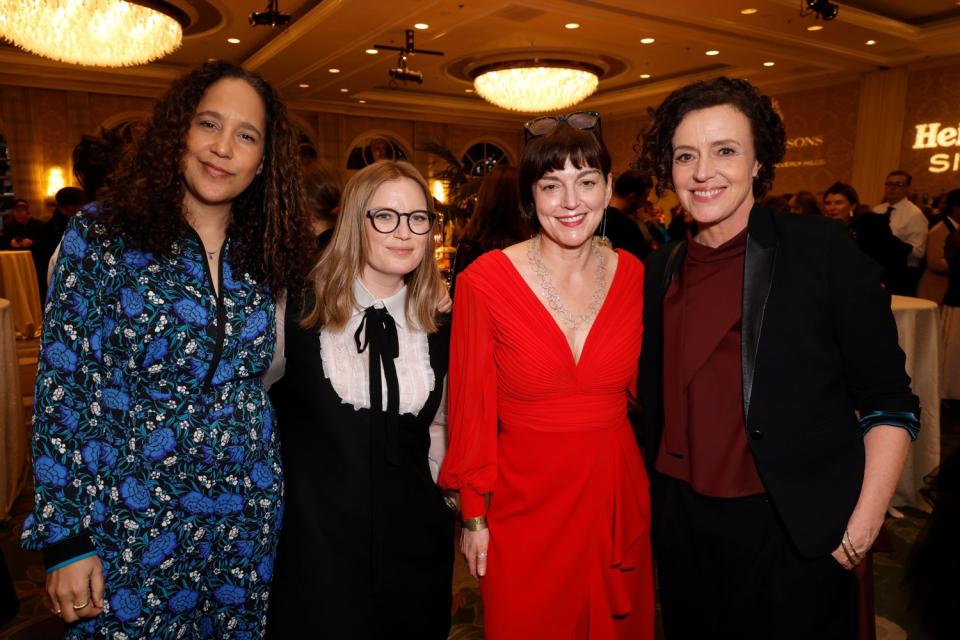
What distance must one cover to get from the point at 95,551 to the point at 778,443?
155 centimetres

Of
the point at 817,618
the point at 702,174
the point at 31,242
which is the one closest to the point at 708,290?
the point at 702,174

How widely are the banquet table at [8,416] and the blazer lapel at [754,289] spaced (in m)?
3.83

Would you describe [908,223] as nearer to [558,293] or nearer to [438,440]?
[558,293]

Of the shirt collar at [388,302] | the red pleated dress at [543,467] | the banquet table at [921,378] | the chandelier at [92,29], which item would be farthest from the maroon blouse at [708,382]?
the chandelier at [92,29]

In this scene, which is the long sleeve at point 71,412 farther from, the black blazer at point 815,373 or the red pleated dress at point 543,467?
the black blazer at point 815,373

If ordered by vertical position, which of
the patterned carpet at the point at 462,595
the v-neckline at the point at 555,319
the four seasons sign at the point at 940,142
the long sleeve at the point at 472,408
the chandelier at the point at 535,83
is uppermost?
the chandelier at the point at 535,83

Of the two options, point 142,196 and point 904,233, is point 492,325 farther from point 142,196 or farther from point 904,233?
point 904,233

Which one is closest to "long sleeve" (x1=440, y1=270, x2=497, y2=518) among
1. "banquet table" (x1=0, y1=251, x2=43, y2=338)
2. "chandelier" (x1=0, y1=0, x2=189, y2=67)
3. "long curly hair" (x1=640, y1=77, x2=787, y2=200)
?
"long curly hair" (x1=640, y1=77, x2=787, y2=200)

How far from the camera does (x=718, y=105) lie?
164cm

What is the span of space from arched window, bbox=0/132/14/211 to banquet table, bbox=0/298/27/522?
10920mm

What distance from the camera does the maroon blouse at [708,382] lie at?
157cm

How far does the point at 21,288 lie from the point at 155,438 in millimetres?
8973

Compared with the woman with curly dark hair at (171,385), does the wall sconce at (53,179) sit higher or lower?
higher

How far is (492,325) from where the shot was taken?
183cm
